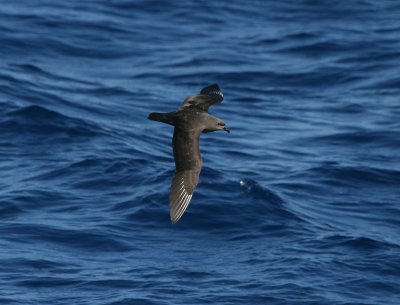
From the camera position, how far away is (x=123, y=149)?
19172 millimetres

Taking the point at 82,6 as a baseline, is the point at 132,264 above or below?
below

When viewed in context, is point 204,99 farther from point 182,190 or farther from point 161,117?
point 182,190

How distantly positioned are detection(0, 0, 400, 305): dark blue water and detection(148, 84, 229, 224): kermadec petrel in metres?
2.50

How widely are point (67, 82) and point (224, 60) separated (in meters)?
3.54

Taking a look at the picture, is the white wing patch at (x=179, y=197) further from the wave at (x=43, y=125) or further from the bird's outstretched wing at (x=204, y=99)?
the wave at (x=43, y=125)

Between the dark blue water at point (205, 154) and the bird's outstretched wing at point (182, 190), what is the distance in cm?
248

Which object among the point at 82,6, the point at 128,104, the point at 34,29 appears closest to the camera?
the point at 128,104

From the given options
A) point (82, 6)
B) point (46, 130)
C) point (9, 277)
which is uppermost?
point (82, 6)

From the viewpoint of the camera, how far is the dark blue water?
15.2m

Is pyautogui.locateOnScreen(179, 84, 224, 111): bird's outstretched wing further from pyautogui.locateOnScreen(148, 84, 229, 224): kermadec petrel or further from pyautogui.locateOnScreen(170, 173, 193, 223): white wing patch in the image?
pyautogui.locateOnScreen(170, 173, 193, 223): white wing patch

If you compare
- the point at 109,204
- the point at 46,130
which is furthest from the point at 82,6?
the point at 109,204

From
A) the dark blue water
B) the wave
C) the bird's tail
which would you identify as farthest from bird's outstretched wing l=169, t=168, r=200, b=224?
the wave

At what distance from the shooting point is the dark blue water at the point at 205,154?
15234 mm

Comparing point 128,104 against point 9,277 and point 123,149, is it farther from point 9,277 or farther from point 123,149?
point 9,277
